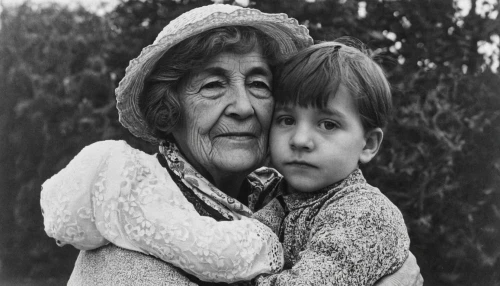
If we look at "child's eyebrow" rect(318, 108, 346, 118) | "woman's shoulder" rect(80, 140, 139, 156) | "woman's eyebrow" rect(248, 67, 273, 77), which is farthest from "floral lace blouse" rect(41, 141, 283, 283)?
"woman's eyebrow" rect(248, 67, 273, 77)

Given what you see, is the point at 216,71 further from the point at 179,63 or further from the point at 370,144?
the point at 370,144

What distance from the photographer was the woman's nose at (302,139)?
2.40 meters

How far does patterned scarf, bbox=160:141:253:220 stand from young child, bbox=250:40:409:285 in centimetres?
20

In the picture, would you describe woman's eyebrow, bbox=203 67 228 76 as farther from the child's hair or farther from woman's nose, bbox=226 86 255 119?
the child's hair

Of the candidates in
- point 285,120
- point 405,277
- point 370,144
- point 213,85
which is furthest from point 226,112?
point 405,277

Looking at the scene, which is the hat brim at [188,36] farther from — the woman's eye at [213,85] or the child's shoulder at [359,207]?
the child's shoulder at [359,207]

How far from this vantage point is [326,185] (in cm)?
248

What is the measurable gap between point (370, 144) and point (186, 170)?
2.24 feet

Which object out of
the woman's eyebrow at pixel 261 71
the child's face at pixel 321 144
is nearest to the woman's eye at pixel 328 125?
the child's face at pixel 321 144

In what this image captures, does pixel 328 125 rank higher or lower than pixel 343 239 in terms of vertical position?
higher

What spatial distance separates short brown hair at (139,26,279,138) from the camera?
8.38 feet

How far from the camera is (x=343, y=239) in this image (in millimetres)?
2156

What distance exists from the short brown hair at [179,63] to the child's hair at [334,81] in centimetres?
19

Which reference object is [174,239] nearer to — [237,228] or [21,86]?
[237,228]
